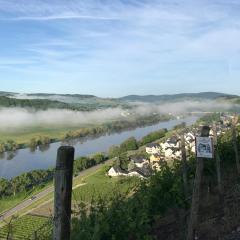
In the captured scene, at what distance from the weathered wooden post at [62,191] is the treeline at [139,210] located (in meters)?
1.27

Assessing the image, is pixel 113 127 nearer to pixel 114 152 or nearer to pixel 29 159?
pixel 29 159

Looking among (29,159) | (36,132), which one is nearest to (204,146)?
(29,159)

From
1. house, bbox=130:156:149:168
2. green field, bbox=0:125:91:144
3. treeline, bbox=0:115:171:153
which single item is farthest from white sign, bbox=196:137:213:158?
green field, bbox=0:125:91:144

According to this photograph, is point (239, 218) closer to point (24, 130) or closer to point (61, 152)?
point (61, 152)

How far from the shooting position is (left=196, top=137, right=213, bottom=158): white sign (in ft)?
15.3

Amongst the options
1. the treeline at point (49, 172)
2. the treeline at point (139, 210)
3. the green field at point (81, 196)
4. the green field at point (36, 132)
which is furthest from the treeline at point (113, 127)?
the treeline at point (139, 210)

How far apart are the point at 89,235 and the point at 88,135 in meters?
104

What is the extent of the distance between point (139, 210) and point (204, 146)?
1263 millimetres

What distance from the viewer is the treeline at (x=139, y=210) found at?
189 inches

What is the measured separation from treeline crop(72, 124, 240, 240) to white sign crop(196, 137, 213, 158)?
102 cm

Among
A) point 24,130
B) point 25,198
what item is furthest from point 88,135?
point 25,198

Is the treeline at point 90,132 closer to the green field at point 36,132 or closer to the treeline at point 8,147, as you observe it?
the treeline at point 8,147

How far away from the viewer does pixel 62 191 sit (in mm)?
2953

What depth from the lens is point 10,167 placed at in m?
64.1
